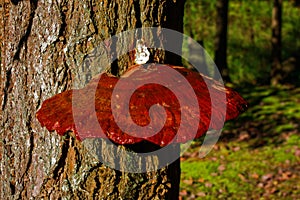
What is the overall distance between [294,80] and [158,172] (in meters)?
11.3

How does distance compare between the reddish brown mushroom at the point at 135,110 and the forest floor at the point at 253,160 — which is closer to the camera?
the reddish brown mushroom at the point at 135,110

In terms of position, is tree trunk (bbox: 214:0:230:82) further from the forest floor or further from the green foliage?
the forest floor

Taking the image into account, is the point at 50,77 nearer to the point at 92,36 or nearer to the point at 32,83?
the point at 32,83

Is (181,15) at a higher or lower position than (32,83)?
higher

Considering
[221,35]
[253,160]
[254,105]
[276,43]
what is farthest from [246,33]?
[253,160]

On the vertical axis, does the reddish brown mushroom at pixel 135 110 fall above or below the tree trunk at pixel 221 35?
below

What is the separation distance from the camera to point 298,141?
8766 mm

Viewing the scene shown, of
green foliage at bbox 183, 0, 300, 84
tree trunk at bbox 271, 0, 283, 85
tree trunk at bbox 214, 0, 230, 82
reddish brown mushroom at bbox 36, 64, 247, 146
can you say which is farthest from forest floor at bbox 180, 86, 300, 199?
reddish brown mushroom at bbox 36, 64, 247, 146

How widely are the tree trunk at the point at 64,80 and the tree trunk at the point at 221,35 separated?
997cm

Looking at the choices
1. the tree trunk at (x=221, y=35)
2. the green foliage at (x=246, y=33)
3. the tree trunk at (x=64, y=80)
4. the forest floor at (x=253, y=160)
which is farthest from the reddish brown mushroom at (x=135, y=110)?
the green foliage at (x=246, y=33)

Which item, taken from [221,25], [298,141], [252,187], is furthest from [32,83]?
[221,25]

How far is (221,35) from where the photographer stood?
1231 centimetres

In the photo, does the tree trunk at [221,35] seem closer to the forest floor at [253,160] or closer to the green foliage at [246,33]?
the green foliage at [246,33]

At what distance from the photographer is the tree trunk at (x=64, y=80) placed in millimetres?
2129
